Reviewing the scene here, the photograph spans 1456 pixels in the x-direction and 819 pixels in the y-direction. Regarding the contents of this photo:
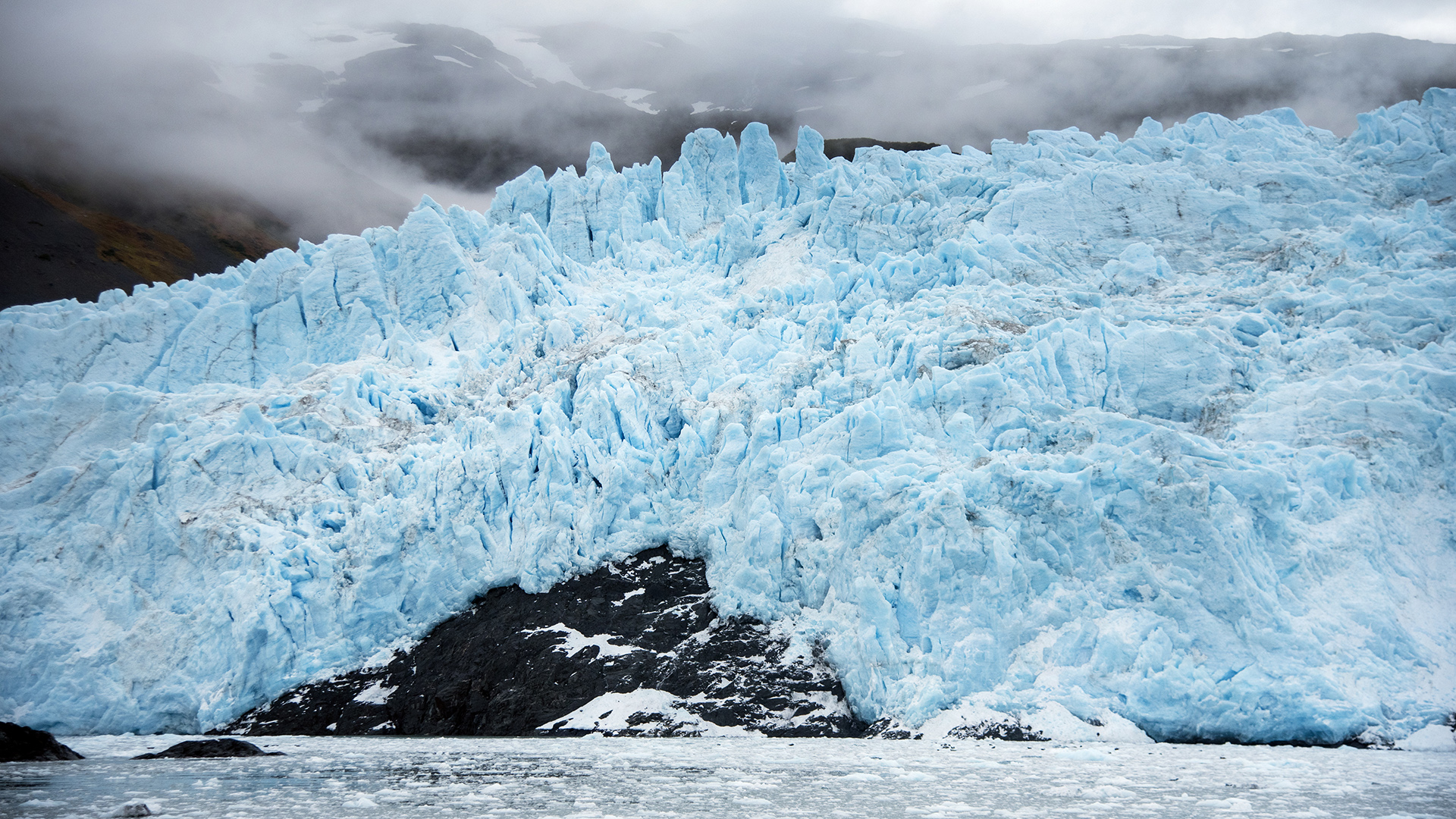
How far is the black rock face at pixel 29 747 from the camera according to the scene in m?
18.0

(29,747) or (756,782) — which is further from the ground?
(756,782)

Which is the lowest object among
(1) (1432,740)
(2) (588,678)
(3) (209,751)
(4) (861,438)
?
(3) (209,751)

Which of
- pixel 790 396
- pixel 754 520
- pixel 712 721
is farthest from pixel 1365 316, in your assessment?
pixel 712 721

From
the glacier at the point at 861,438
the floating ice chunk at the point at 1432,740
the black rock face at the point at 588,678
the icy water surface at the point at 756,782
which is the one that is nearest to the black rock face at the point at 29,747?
the icy water surface at the point at 756,782

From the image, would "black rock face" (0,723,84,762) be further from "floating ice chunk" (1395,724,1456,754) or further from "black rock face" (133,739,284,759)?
"floating ice chunk" (1395,724,1456,754)

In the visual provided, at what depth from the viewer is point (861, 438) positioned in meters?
23.5

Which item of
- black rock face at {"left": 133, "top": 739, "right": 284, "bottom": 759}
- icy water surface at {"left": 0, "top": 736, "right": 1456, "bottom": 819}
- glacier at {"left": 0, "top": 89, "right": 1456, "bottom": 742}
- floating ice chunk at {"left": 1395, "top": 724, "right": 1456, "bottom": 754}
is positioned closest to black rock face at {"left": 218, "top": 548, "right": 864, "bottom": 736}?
glacier at {"left": 0, "top": 89, "right": 1456, "bottom": 742}

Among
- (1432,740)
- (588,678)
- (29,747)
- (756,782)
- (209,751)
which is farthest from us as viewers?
(588,678)

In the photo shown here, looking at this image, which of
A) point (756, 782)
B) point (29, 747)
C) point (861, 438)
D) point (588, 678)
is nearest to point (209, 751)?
point (29, 747)

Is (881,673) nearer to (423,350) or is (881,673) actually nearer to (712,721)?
(712,721)

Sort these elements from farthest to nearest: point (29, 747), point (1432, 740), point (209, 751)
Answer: point (209, 751)
point (29, 747)
point (1432, 740)

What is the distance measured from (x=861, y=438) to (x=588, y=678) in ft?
28.8

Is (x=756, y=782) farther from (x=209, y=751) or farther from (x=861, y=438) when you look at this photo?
(x=209, y=751)

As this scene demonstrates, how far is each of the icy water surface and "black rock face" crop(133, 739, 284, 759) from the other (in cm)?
54
